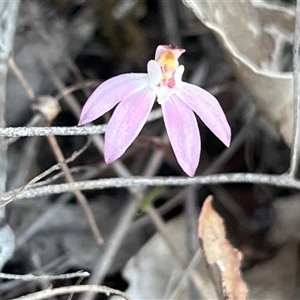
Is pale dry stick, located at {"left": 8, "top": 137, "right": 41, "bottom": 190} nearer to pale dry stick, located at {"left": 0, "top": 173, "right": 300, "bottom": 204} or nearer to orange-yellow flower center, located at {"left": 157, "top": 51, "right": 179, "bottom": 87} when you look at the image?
pale dry stick, located at {"left": 0, "top": 173, "right": 300, "bottom": 204}

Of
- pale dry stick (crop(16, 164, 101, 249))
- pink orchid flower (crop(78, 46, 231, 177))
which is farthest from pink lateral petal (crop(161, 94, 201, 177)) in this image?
pale dry stick (crop(16, 164, 101, 249))

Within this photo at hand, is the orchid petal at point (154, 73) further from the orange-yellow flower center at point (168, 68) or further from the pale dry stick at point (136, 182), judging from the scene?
the pale dry stick at point (136, 182)

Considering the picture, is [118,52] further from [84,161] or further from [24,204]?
[24,204]

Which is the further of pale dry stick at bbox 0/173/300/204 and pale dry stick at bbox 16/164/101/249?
pale dry stick at bbox 16/164/101/249

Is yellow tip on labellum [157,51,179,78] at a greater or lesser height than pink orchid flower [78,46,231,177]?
greater

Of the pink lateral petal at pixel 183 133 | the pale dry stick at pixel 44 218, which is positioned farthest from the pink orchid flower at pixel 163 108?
the pale dry stick at pixel 44 218

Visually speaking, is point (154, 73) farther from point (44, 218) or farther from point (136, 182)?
point (44, 218)

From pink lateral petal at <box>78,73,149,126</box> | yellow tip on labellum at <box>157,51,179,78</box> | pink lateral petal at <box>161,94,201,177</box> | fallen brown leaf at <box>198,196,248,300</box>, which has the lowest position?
fallen brown leaf at <box>198,196,248,300</box>
